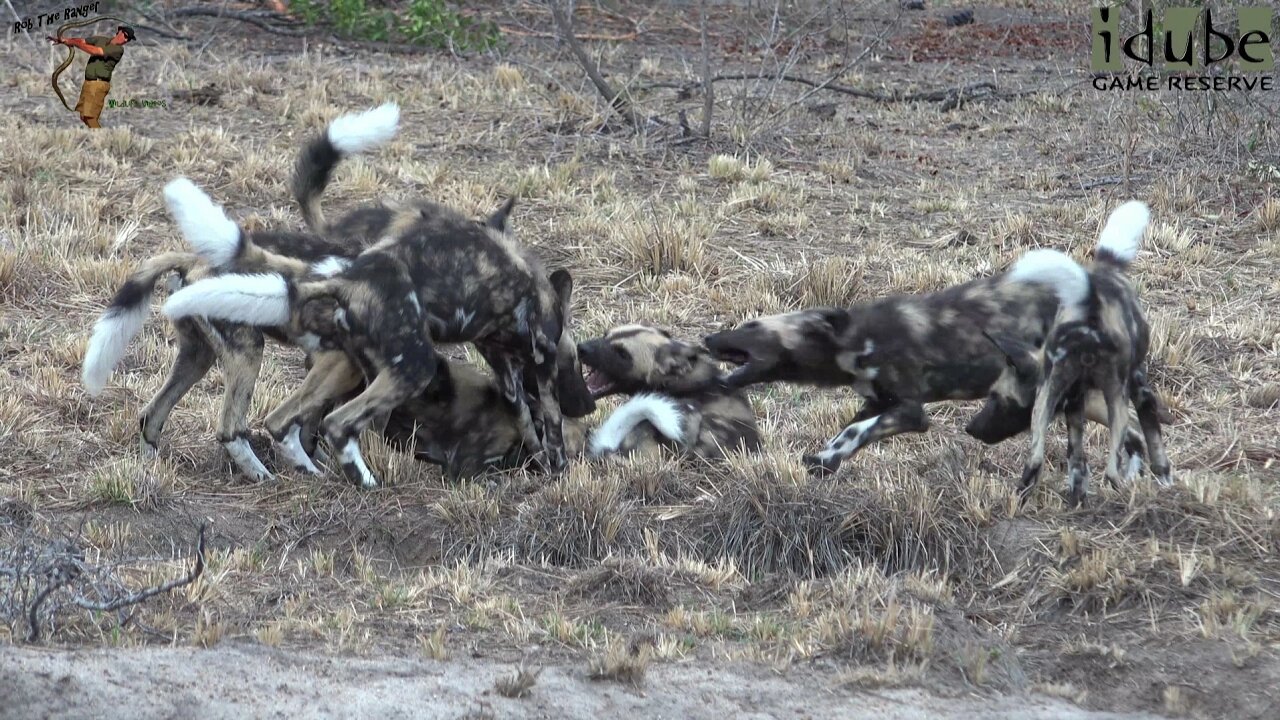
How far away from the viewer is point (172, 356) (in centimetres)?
726

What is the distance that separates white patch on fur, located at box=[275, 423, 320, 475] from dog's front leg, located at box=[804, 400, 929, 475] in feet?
Answer: 5.92

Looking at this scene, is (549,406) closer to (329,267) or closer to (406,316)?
(406,316)

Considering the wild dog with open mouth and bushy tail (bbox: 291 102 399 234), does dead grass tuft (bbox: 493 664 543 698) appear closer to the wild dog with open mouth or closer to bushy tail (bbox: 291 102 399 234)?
the wild dog with open mouth

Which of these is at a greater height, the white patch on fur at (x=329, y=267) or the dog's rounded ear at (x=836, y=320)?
the white patch on fur at (x=329, y=267)

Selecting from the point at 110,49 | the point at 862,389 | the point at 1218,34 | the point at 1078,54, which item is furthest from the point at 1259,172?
the point at 110,49

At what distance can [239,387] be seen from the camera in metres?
5.84

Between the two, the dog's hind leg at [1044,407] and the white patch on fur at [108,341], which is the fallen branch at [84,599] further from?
the dog's hind leg at [1044,407]

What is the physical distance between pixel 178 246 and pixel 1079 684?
5.99 meters

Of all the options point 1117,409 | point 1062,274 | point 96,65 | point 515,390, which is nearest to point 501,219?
point 515,390

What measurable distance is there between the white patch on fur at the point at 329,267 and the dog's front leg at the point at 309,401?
0.35 m

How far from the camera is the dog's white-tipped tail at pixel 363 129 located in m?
6.39

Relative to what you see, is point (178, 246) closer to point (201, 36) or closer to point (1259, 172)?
point (201, 36)

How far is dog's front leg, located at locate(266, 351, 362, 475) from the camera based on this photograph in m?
5.91

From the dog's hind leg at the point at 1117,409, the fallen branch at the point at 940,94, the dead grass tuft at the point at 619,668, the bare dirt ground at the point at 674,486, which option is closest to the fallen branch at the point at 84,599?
the bare dirt ground at the point at 674,486
